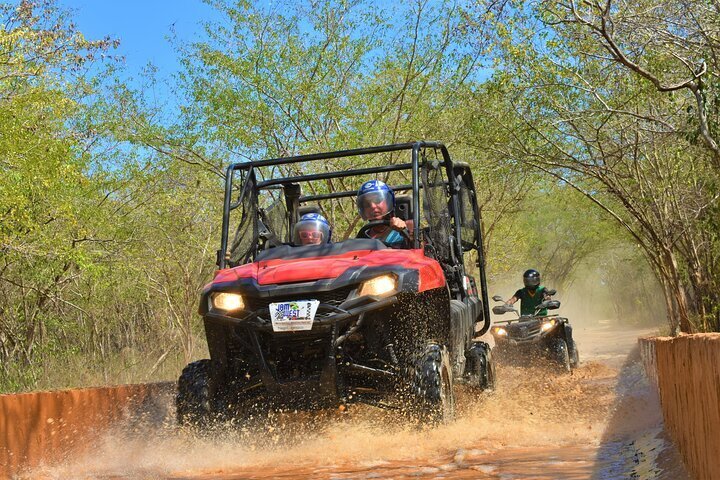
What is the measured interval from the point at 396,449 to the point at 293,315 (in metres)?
1.13

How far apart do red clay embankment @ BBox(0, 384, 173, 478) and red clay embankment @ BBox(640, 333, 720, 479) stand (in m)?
4.13

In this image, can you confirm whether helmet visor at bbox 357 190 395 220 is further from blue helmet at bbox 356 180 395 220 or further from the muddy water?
the muddy water

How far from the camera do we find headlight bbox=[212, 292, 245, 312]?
21.0 ft

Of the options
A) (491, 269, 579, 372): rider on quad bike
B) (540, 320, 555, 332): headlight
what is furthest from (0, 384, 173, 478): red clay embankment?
(540, 320, 555, 332): headlight

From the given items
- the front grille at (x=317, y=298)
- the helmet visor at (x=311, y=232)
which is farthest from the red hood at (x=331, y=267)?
the helmet visor at (x=311, y=232)

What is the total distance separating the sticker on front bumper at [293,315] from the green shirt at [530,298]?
8171 millimetres

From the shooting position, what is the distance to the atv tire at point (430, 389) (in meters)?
6.29

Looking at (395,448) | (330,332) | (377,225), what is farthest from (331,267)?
(377,225)

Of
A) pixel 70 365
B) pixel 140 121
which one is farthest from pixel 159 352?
pixel 140 121

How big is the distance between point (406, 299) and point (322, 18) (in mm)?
15633

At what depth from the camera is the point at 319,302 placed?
20.3ft

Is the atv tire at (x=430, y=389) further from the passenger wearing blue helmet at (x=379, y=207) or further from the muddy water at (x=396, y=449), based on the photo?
the passenger wearing blue helmet at (x=379, y=207)

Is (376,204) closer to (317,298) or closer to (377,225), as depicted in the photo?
(377,225)

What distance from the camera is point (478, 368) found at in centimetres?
Result: 854
